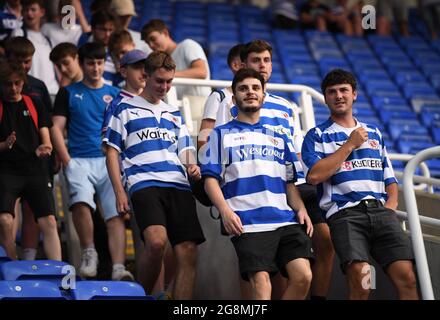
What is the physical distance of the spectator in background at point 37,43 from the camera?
944 cm

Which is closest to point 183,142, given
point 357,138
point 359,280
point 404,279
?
point 357,138

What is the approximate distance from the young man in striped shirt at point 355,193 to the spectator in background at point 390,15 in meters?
10.5

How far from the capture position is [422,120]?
1463 cm

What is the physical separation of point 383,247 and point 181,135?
1.53 metres

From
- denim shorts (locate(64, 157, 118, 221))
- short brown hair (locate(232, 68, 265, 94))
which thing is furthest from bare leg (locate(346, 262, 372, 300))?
denim shorts (locate(64, 157, 118, 221))

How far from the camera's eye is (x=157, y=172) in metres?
6.84

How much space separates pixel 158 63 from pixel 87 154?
4.38 ft

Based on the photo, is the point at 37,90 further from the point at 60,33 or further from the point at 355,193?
the point at 355,193

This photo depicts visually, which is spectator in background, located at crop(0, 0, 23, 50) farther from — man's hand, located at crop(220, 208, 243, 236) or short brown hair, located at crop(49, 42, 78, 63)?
man's hand, located at crop(220, 208, 243, 236)

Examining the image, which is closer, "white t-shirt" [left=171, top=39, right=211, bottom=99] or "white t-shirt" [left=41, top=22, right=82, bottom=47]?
"white t-shirt" [left=171, top=39, right=211, bottom=99]

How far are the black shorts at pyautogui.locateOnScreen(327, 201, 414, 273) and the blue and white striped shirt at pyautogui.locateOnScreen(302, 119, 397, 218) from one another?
8 centimetres

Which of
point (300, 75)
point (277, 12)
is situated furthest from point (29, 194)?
point (277, 12)

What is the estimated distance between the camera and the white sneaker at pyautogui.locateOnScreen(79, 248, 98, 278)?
7527mm

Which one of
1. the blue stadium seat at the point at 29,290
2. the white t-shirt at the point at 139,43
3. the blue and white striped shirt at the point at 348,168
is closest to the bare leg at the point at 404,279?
the blue and white striped shirt at the point at 348,168
